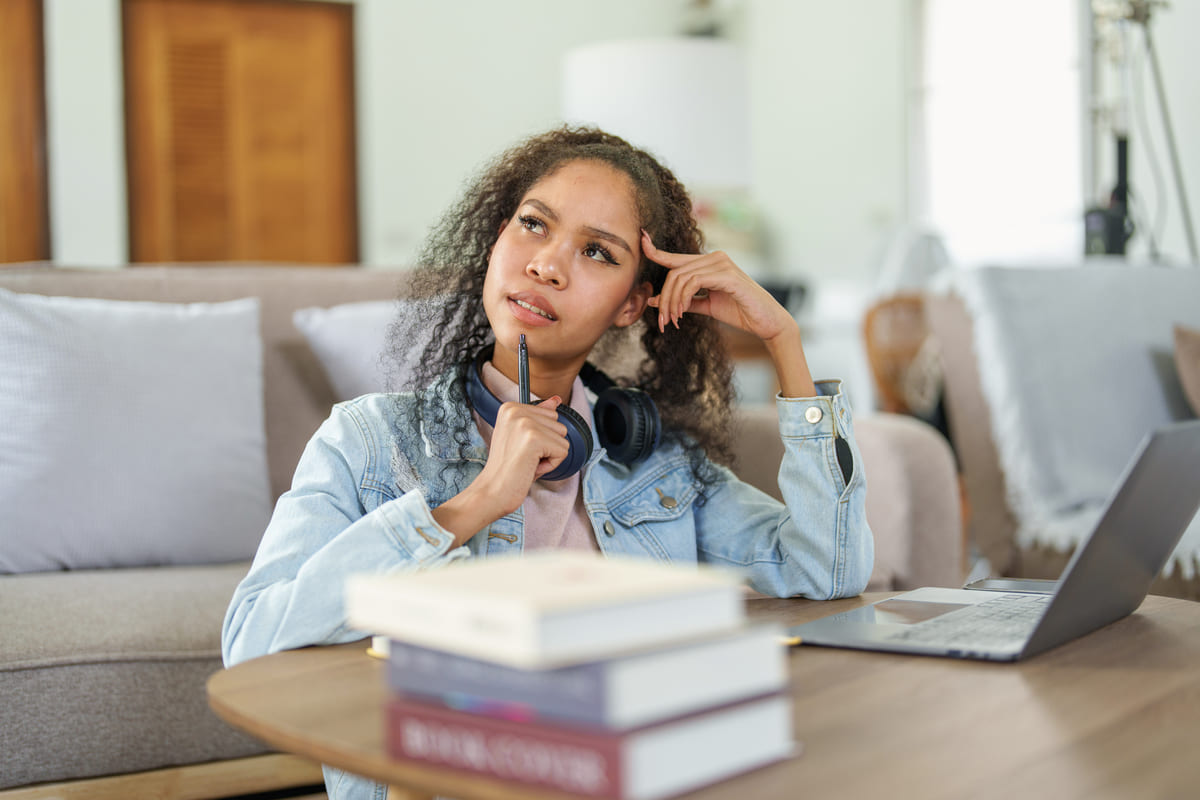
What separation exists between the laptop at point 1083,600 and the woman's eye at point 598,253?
428mm

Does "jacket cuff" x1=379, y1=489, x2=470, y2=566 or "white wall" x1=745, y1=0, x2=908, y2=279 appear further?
"white wall" x1=745, y1=0, x2=908, y2=279

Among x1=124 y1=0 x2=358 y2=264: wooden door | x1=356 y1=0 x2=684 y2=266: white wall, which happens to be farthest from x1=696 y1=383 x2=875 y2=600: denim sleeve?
x1=124 y1=0 x2=358 y2=264: wooden door

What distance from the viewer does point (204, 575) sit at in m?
1.62

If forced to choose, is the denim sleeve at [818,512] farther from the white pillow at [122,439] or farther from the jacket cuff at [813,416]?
the white pillow at [122,439]

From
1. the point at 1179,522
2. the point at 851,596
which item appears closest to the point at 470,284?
the point at 851,596

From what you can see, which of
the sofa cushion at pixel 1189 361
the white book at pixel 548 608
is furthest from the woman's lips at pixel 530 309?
the sofa cushion at pixel 1189 361

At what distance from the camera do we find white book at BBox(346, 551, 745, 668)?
0.49 metres

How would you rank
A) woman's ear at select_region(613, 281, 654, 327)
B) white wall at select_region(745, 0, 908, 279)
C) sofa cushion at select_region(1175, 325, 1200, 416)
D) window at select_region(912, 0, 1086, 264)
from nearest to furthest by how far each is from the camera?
woman's ear at select_region(613, 281, 654, 327) < sofa cushion at select_region(1175, 325, 1200, 416) < window at select_region(912, 0, 1086, 264) < white wall at select_region(745, 0, 908, 279)

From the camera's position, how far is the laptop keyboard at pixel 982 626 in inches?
33.6

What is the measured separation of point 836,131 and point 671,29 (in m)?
1.28

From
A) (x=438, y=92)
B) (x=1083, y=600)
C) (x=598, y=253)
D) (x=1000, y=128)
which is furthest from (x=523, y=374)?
(x=438, y=92)

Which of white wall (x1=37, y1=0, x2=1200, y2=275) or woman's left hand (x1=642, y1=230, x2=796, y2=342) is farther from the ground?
white wall (x1=37, y1=0, x2=1200, y2=275)

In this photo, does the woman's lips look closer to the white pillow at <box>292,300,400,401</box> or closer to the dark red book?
the dark red book

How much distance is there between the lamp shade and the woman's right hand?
1.82 meters
